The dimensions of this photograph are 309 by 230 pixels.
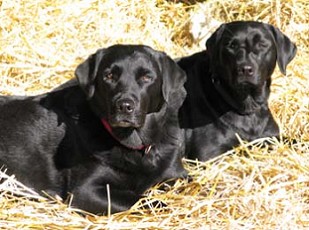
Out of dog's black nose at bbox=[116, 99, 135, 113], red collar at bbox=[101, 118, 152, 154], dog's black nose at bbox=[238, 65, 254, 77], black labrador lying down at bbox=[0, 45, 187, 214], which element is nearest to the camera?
dog's black nose at bbox=[116, 99, 135, 113]

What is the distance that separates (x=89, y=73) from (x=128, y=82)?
0.32m

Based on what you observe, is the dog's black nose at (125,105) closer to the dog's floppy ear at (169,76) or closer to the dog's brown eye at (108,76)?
the dog's brown eye at (108,76)

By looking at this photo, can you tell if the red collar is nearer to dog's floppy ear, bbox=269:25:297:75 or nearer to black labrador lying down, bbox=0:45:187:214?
black labrador lying down, bbox=0:45:187:214

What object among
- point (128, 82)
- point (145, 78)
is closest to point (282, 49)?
point (145, 78)

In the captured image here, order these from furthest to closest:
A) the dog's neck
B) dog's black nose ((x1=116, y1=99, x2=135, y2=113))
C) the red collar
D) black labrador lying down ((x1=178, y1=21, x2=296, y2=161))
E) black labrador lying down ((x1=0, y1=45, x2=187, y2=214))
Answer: the dog's neck < black labrador lying down ((x1=178, y1=21, x2=296, y2=161)) < the red collar < black labrador lying down ((x1=0, y1=45, x2=187, y2=214)) < dog's black nose ((x1=116, y1=99, x2=135, y2=113))

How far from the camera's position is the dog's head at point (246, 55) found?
4.76 meters

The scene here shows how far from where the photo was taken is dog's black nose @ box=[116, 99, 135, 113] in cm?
381

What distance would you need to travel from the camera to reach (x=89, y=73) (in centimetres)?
411

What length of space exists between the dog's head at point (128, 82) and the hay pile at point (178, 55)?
0.58 metres

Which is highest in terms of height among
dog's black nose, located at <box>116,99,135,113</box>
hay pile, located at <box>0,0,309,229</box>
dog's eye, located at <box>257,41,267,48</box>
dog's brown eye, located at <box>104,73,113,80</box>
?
dog's brown eye, located at <box>104,73,113,80</box>

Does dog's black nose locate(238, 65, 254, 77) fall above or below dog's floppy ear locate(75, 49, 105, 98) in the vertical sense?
below

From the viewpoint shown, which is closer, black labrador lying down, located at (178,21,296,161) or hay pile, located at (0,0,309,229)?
hay pile, located at (0,0,309,229)

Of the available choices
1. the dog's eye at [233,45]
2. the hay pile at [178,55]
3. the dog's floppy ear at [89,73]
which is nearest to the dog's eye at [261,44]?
the dog's eye at [233,45]

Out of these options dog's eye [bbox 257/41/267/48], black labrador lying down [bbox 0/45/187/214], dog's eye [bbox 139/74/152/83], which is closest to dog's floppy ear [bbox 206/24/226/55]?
dog's eye [bbox 257/41/267/48]
